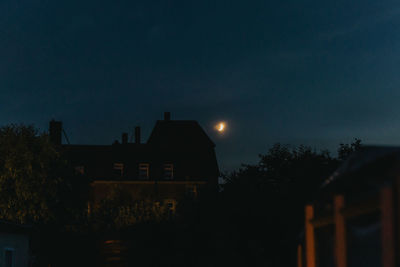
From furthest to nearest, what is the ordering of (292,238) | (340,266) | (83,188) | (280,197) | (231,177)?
(83,188) → (231,177) → (280,197) → (292,238) → (340,266)

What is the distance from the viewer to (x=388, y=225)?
4.84 metres

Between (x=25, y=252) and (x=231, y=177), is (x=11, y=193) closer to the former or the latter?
(x=25, y=252)

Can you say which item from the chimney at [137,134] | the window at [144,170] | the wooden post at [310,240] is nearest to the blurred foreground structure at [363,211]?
the wooden post at [310,240]

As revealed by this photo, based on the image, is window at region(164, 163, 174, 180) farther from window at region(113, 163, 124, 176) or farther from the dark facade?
window at region(113, 163, 124, 176)

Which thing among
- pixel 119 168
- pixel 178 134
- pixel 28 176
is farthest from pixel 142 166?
pixel 28 176

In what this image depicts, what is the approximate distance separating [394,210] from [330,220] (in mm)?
2965

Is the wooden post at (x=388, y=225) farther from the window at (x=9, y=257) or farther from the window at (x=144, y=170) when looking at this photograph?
the window at (x=144, y=170)

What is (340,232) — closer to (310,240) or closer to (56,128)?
(310,240)

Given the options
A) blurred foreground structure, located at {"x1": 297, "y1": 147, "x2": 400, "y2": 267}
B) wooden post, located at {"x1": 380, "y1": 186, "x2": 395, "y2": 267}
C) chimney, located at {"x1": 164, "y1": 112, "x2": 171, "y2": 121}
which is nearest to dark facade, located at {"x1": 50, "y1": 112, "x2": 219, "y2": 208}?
chimney, located at {"x1": 164, "y1": 112, "x2": 171, "y2": 121}

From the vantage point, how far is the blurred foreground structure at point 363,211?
4824 millimetres

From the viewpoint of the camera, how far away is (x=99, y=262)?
28.2 m

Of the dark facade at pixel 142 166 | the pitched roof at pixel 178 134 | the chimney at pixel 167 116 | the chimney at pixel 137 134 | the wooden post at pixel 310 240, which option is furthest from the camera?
the chimney at pixel 137 134

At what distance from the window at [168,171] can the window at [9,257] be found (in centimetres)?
3936

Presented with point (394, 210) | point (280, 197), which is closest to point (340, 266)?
point (394, 210)
